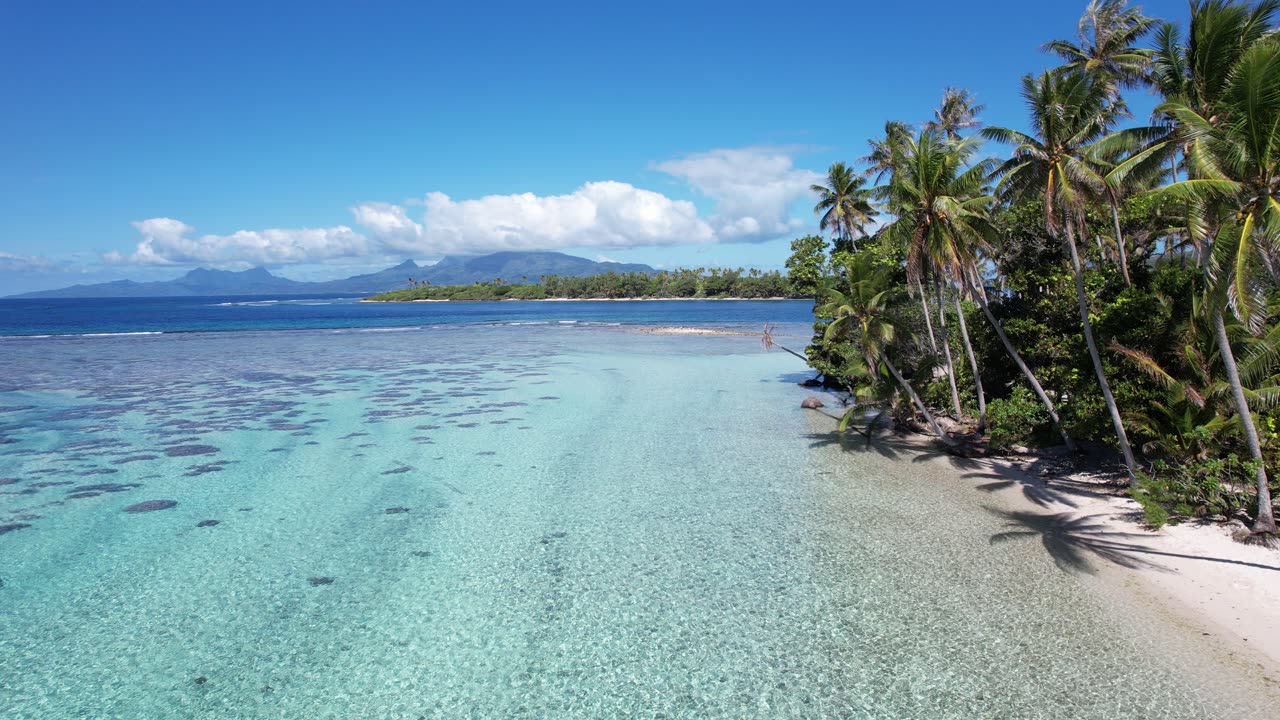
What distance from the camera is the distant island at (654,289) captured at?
571 ft

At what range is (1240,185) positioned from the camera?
30.2 feet

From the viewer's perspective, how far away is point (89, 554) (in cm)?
1202

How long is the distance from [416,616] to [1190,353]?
545 inches

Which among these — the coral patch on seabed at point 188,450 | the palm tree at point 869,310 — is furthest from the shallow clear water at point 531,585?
the palm tree at point 869,310

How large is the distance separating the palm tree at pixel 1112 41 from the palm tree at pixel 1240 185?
21025 mm

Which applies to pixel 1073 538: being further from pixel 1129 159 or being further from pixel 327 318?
pixel 327 318

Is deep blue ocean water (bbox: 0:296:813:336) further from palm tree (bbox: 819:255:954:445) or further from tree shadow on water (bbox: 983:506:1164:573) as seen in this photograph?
tree shadow on water (bbox: 983:506:1164:573)

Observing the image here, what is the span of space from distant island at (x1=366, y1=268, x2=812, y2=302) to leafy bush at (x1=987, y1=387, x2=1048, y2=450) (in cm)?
Answer: 15006

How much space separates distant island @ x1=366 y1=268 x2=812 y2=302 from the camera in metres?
174

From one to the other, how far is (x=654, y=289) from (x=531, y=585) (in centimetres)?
17607

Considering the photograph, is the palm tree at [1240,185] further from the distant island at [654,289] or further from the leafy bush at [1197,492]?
the distant island at [654,289]

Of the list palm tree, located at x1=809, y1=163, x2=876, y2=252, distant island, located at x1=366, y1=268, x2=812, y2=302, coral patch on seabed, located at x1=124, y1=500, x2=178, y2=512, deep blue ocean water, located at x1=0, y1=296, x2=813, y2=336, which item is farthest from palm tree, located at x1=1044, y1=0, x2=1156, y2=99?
distant island, located at x1=366, y1=268, x2=812, y2=302

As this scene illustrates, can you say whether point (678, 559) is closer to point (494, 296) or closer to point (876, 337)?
point (876, 337)

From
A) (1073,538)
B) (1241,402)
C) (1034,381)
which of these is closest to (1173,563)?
(1073,538)
